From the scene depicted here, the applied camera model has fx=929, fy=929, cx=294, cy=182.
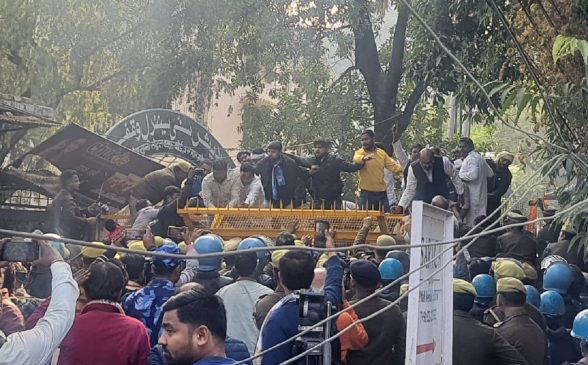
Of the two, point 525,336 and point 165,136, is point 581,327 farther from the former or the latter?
point 165,136

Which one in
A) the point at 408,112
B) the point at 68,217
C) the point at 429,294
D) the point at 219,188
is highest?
the point at 408,112

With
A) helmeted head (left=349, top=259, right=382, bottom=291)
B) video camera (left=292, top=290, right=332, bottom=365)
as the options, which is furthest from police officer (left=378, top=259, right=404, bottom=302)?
video camera (left=292, top=290, right=332, bottom=365)

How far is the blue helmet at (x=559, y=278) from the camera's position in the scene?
6.89m

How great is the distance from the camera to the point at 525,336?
17.7 feet

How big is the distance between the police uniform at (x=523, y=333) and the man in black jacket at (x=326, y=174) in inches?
252

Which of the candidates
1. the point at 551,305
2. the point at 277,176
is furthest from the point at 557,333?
the point at 277,176

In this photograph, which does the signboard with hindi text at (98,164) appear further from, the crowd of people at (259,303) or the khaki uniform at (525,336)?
the khaki uniform at (525,336)

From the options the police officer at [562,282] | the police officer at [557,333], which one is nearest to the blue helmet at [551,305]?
the police officer at [557,333]

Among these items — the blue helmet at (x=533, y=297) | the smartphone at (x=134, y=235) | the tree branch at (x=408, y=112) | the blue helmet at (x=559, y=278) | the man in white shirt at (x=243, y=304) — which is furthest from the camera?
the tree branch at (x=408, y=112)

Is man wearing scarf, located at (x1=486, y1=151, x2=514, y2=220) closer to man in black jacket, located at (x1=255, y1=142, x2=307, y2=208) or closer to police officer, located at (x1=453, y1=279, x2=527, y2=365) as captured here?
man in black jacket, located at (x1=255, y1=142, x2=307, y2=208)

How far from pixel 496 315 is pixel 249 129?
14763mm

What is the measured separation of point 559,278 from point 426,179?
15.6 feet

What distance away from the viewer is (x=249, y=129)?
66.5ft

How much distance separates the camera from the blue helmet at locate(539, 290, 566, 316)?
6.46 m
